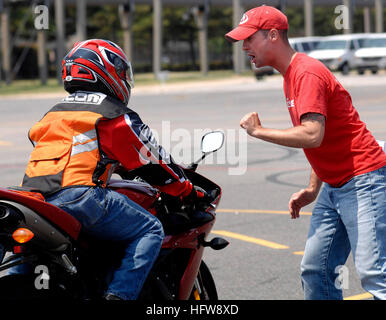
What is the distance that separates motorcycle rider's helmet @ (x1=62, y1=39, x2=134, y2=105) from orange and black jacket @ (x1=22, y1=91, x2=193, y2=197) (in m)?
0.06

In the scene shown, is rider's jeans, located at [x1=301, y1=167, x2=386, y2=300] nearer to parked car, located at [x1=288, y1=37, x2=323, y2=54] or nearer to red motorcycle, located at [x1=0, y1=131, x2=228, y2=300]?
red motorcycle, located at [x1=0, y1=131, x2=228, y2=300]

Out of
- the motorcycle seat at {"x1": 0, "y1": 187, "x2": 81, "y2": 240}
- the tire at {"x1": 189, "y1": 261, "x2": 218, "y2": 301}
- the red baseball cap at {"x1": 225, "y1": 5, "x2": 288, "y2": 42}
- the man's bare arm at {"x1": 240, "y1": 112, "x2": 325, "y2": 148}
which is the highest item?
the red baseball cap at {"x1": 225, "y1": 5, "x2": 288, "y2": 42}

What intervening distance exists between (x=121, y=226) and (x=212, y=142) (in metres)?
0.80

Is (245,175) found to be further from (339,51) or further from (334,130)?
(339,51)

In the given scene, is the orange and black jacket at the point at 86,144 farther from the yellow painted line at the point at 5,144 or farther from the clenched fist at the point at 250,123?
the yellow painted line at the point at 5,144

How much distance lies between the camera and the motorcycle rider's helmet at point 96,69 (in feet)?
11.8

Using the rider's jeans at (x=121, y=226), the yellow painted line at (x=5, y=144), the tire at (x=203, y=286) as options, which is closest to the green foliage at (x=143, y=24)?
the yellow painted line at (x=5, y=144)

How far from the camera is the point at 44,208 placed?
124 inches

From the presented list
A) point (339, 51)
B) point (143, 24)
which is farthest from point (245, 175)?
point (143, 24)

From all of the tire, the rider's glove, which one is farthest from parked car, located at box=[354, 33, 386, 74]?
the rider's glove

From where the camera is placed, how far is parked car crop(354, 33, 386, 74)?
132 ft

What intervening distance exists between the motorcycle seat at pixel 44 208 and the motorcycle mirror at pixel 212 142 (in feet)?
3.15

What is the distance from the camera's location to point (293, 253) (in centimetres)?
658
